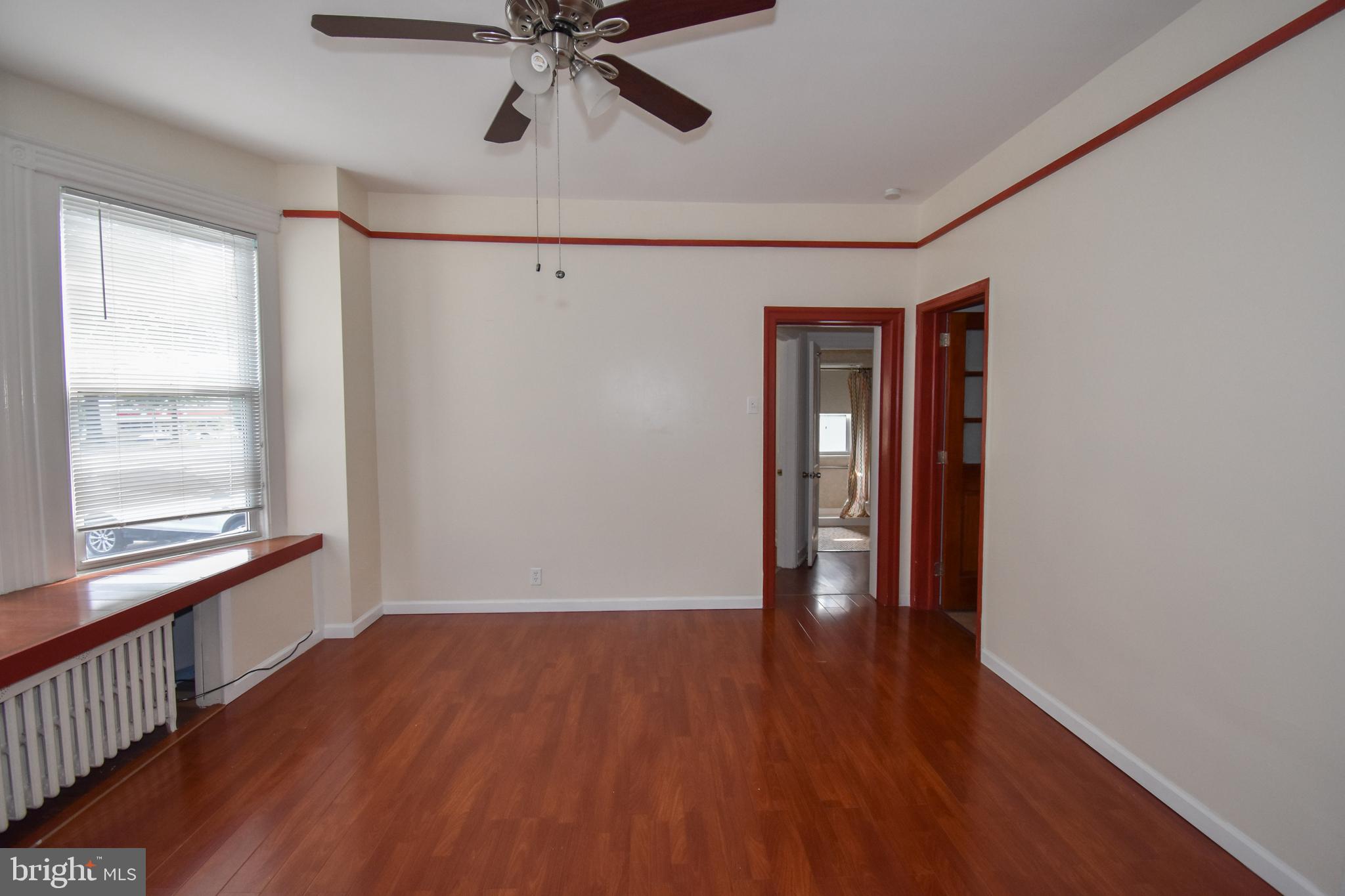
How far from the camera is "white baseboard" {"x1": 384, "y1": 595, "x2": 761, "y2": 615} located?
391 cm

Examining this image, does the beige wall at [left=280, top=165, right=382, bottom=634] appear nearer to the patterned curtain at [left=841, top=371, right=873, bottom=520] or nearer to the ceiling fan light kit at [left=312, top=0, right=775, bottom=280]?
the ceiling fan light kit at [left=312, top=0, right=775, bottom=280]

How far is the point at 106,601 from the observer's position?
7.38 feet

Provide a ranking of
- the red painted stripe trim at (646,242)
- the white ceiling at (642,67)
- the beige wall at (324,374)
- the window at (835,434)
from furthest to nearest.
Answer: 1. the window at (835,434)
2. the red painted stripe trim at (646,242)
3. the beige wall at (324,374)
4. the white ceiling at (642,67)

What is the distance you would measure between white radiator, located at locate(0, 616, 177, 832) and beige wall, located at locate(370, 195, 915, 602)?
58.7 inches

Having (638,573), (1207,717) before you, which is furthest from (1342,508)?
(638,573)

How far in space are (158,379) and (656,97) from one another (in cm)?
280

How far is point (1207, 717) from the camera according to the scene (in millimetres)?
1914

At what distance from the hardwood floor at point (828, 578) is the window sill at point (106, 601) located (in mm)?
3529

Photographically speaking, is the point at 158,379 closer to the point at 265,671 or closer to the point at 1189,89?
the point at 265,671

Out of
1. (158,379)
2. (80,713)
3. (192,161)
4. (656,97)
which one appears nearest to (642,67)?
(656,97)

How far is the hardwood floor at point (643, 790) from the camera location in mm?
1731

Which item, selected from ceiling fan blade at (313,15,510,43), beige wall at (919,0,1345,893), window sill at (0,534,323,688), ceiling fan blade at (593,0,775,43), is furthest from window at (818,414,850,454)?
ceiling fan blade at (313,15,510,43)

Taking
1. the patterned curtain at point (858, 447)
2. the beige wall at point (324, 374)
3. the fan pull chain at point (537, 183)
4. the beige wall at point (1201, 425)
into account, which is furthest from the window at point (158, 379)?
the patterned curtain at point (858, 447)

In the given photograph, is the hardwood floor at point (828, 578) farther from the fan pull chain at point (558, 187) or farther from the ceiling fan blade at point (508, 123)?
the ceiling fan blade at point (508, 123)
